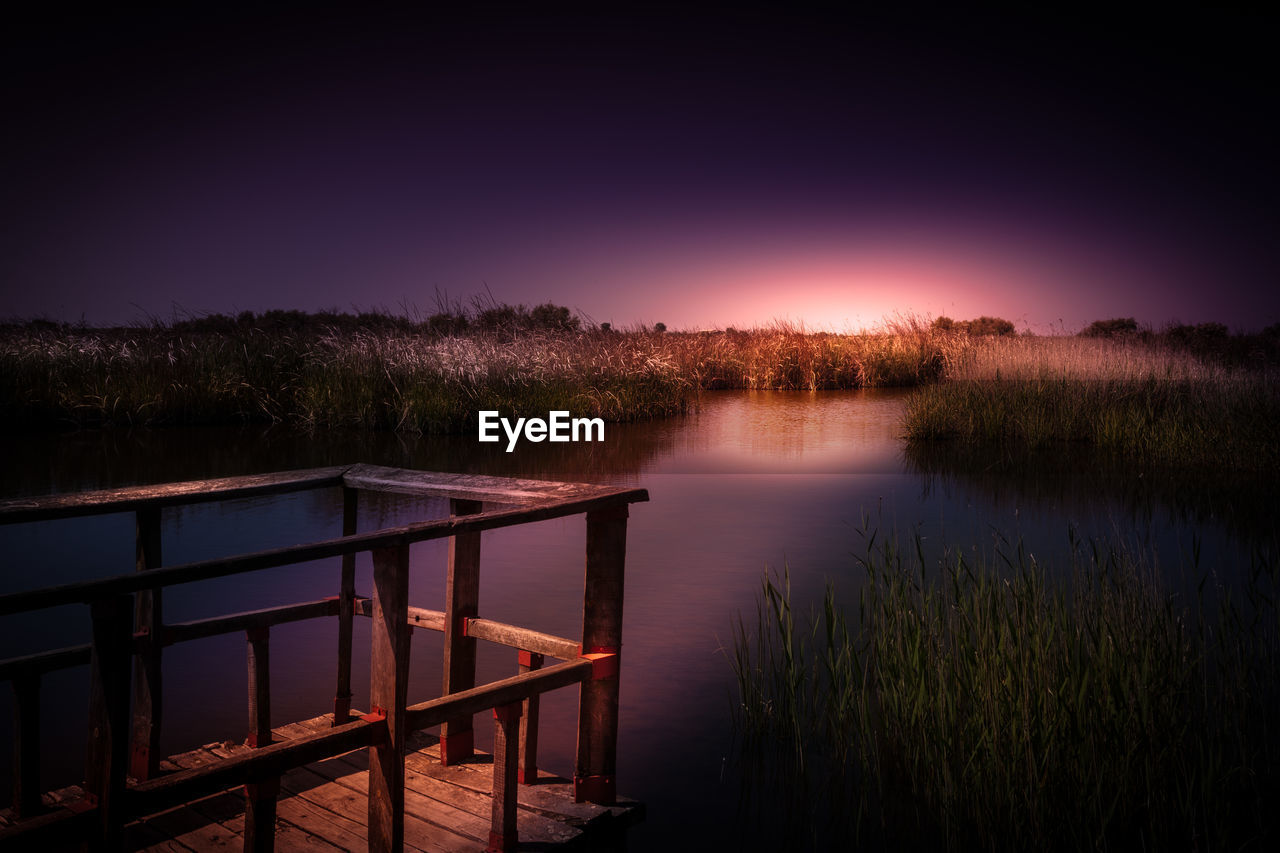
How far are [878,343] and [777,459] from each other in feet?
47.1

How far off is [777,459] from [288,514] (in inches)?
299

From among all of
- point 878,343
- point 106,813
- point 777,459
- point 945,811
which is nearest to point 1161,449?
point 777,459

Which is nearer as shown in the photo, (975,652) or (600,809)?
(600,809)

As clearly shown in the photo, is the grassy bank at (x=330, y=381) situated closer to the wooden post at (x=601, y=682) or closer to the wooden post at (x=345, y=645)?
the wooden post at (x=345, y=645)

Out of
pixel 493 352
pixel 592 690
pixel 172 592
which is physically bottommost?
pixel 172 592

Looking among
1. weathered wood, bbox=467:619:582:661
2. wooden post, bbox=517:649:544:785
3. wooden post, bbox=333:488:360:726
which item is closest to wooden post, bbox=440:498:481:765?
weathered wood, bbox=467:619:582:661

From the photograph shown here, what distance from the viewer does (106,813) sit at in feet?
7.13

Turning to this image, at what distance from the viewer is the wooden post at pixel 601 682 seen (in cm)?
345

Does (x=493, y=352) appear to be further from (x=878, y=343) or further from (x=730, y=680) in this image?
(x=878, y=343)

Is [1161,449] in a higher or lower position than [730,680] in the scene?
higher

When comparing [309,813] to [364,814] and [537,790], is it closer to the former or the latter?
[364,814]

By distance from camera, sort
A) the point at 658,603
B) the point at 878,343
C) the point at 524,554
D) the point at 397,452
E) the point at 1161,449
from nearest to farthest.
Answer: the point at 658,603 → the point at 524,554 → the point at 1161,449 → the point at 397,452 → the point at 878,343

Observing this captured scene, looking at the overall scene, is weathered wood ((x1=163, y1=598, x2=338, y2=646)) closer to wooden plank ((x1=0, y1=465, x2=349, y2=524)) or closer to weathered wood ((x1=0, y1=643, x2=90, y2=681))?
weathered wood ((x1=0, y1=643, x2=90, y2=681))

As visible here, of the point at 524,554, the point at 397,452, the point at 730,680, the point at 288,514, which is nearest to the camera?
the point at 730,680
